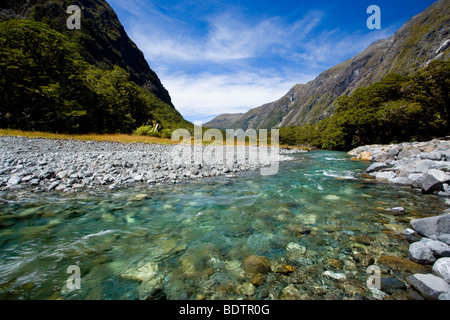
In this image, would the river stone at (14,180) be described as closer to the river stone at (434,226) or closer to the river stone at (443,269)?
the river stone at (443,269)

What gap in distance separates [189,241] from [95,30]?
382ft

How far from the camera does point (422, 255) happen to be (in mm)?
2543

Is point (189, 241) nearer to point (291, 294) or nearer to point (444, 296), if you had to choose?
point (291, 294)

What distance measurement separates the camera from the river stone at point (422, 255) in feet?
8.27

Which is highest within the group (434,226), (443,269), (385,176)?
(385,176)

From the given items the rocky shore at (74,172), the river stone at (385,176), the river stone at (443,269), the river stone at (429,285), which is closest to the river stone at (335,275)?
the river stone at (429,285)

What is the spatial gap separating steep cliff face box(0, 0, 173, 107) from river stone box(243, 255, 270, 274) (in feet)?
257

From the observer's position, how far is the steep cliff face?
60.0 m

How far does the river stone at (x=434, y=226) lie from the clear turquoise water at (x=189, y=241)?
1.42ft

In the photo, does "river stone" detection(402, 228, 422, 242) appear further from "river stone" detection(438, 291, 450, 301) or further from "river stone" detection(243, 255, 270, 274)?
"river stone" detection(243, 255, 270, 274)

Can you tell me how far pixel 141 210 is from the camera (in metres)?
4.77

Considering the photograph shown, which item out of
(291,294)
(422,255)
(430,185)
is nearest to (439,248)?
(422,255)

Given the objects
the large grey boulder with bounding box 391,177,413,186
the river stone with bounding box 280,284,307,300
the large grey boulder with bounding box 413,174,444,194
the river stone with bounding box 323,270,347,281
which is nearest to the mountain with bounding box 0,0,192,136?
the river stone with bounding box 280,284,307,300
